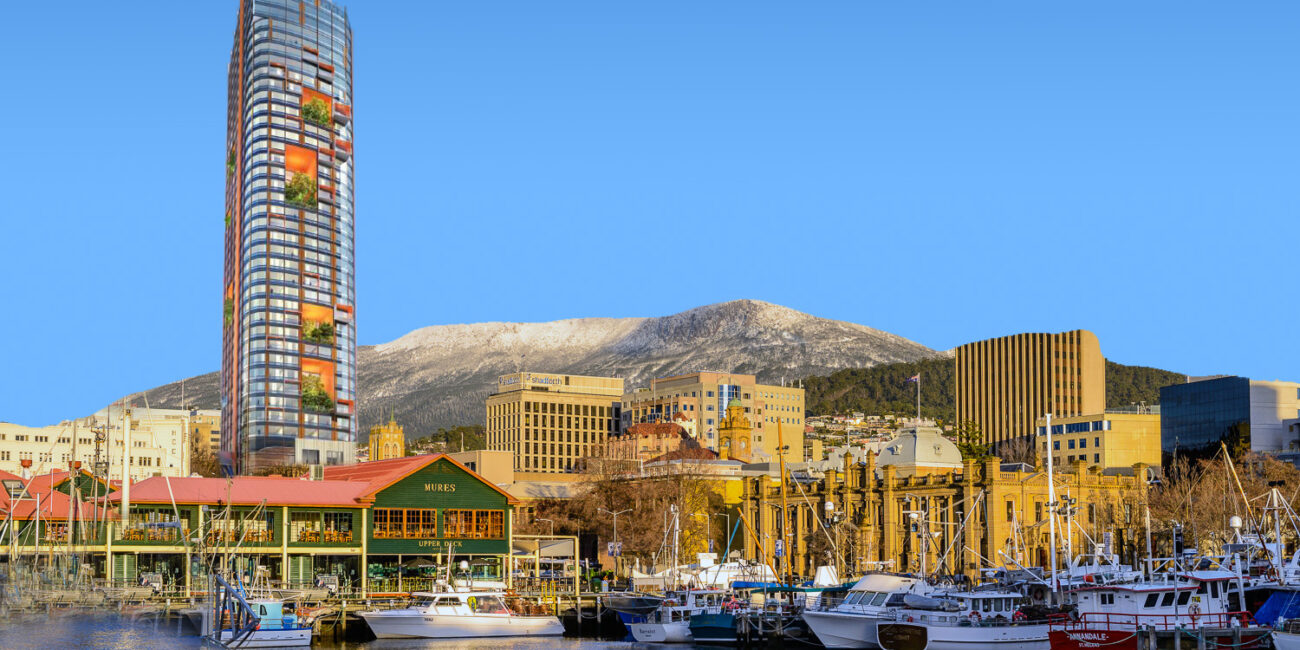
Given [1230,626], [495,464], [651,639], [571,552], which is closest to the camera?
[1230,626]

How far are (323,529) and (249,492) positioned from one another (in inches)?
256

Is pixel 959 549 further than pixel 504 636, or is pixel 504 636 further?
pixel 959 549

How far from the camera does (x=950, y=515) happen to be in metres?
138

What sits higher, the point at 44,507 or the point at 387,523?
the point at 44,507

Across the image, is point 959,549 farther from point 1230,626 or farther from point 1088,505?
point 1230,626

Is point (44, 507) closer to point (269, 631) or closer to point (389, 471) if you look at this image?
point (389, 471)

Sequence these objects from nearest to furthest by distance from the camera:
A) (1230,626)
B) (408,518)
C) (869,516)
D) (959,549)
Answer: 1. (1230,626)
2. (408,518)
3. (959,549)
4. (869,516)

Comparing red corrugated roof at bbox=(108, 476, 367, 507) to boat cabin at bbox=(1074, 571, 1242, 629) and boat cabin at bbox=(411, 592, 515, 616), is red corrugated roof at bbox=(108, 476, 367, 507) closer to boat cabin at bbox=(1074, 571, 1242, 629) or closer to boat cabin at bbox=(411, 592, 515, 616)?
boat cabin at bbox=(411, 592, 515, 616)

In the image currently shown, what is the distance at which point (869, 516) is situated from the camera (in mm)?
147000

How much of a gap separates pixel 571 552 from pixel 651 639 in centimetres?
6134

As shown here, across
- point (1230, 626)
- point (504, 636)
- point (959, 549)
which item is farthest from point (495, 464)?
point (1230, 626)

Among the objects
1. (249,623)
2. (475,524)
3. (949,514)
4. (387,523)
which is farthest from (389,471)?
(949,514)

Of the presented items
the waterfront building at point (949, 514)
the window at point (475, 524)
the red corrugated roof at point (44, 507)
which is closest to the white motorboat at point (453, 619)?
the window at point (475, 524)

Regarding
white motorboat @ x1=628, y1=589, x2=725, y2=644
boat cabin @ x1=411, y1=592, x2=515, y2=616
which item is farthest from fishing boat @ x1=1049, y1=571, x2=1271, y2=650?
boat cabin @ x1=411, y1=592, x2=515, y2=616
